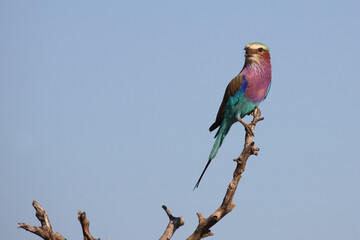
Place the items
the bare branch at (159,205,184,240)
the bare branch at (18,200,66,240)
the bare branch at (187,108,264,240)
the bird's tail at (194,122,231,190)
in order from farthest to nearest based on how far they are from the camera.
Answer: the bird's tail at (194,122,231,190), the bare branch at (159,205,184,240), the bare branch at (18,200,66,240), the bare branch at (187,108,264,240)

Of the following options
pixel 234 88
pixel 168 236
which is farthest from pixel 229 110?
pixel 168 236

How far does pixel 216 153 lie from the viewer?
8.08 m

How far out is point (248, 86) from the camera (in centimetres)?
806

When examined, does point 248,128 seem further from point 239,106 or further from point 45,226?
point 45,226

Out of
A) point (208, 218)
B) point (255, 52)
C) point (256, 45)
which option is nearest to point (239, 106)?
point (255, 52)

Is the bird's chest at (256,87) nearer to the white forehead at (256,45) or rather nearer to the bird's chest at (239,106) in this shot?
the bird's chest at (239,106)

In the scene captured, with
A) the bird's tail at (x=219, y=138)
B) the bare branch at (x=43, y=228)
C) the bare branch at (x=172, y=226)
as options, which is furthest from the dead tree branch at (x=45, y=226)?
the bird's tail at (x=219, y=138)

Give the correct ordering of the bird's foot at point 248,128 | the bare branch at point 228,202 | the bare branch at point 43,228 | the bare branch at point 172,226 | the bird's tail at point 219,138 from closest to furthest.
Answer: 1. the bare branch at point 228,202
2. the bare branch at point 43,228
3. the bird's foot at point 248,128
4. the bare branch at point 172,226
5. the bird's tail at point 219,138

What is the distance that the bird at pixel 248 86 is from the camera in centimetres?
808

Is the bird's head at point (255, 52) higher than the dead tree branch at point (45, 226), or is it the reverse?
the bird's head at point (255, 52)

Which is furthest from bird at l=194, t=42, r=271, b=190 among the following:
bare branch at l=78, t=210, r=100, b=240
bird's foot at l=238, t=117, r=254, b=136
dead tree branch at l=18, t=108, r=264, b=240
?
bare branch at l=78, t=210, r=100, b=240

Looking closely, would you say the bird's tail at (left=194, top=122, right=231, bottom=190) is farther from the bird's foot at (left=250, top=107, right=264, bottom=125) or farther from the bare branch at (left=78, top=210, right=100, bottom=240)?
the bare branch at (left=78, top=210, right=100, bottom=240)

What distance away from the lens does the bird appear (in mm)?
8078

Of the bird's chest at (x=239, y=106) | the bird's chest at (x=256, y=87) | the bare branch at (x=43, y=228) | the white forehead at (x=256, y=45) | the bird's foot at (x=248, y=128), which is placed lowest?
the bare branch at (x=43, y=228)
